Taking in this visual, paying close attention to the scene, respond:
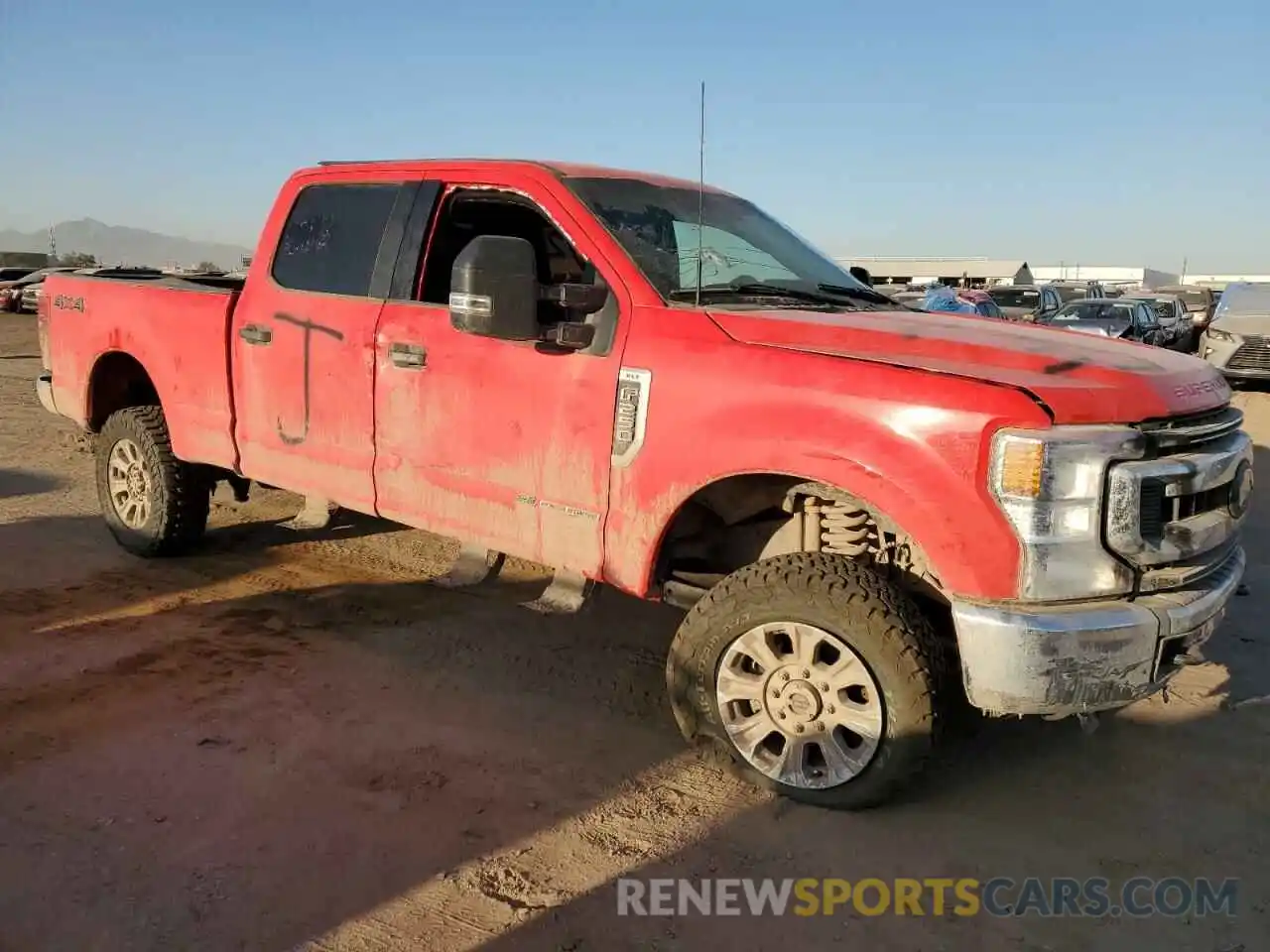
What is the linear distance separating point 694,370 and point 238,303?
271 centimetres

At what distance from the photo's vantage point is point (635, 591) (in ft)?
11.6

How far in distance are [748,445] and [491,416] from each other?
1.15 metres

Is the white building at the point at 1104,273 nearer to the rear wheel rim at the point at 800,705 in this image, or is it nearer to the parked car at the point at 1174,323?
the parked car at the point at 1174,323

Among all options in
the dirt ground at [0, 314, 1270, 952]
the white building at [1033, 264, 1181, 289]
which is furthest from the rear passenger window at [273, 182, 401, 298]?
the white building at [1033, 264, 1181, 289]

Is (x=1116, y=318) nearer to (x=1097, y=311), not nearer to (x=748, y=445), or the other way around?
(x=1097, y=311)

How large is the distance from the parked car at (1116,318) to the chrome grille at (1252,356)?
2316 millimetres

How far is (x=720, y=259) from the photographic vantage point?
4.02 meters

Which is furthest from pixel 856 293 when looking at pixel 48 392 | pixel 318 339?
pixel 48 392

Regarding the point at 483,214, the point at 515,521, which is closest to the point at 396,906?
the point at 515,521

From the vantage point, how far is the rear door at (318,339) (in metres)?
4.33

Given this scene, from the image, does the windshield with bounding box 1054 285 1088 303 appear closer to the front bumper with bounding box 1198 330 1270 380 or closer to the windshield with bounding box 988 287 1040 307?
the windshield with bounding box 988 287 1040 307

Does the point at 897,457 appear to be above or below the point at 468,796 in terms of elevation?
above

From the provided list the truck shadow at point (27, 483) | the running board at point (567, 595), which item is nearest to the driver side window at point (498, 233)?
the running board at point (567, 595)

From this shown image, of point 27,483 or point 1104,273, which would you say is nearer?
point 27,483
